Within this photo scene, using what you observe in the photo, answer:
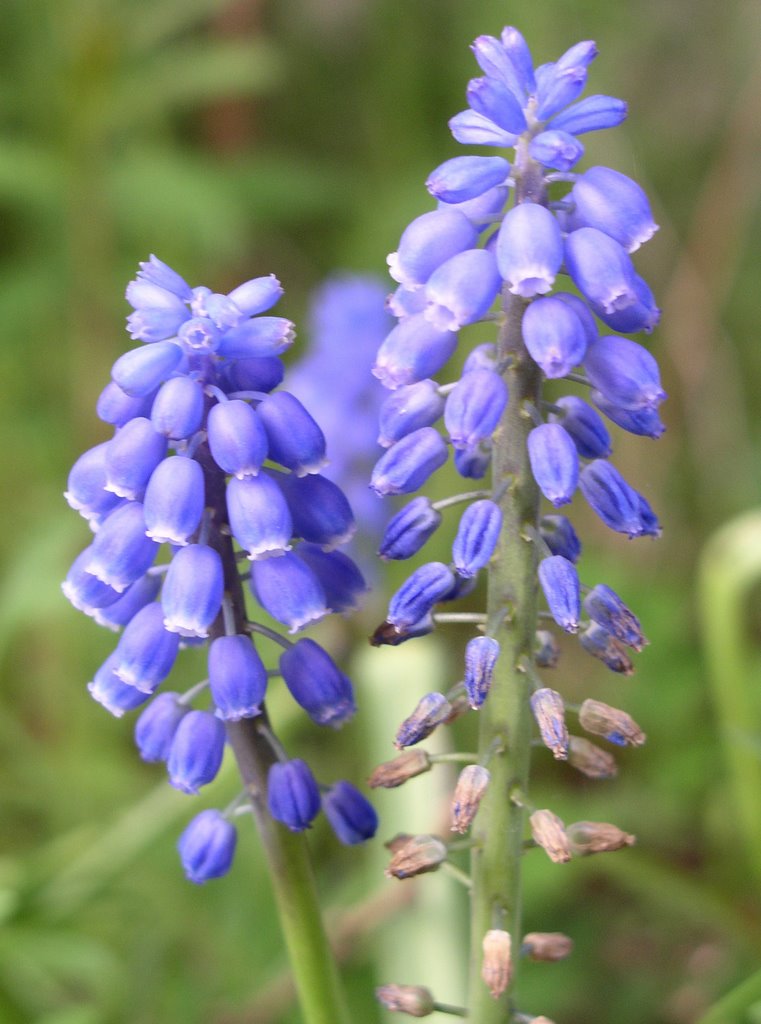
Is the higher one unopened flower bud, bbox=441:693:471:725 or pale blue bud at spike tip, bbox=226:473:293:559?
pale blue bud at spike tip, bbox=226:473:293:559

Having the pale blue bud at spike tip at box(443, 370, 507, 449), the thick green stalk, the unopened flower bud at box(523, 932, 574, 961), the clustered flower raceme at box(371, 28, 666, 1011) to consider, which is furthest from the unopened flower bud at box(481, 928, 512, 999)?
the pale blue bud at spike tip at box(443, 370, 507, 449)

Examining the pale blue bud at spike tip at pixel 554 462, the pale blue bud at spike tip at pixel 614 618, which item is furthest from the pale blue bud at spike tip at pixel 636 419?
the pale blue bud at spike tip at pixel 614 618

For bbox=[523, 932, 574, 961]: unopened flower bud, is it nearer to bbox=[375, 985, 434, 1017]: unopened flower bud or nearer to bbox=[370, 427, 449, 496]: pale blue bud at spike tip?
bbox=[375, 985, 434, 1017]: unopened flower bud

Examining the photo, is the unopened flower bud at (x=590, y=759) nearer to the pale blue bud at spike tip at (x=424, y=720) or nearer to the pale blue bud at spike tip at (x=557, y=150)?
the pale blue bud at spike tip at (x=424, y=720)

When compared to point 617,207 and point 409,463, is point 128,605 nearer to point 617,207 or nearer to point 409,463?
point 409,463

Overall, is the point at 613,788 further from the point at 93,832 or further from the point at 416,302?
the point at 416,302

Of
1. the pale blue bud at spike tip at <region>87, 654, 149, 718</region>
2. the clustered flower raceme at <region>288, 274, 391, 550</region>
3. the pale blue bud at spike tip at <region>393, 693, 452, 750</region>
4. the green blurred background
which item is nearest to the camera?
the pale blue bud at spike tip at <region>393, 693, 452, 750</region>

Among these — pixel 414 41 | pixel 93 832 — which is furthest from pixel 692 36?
pixel 93 832
